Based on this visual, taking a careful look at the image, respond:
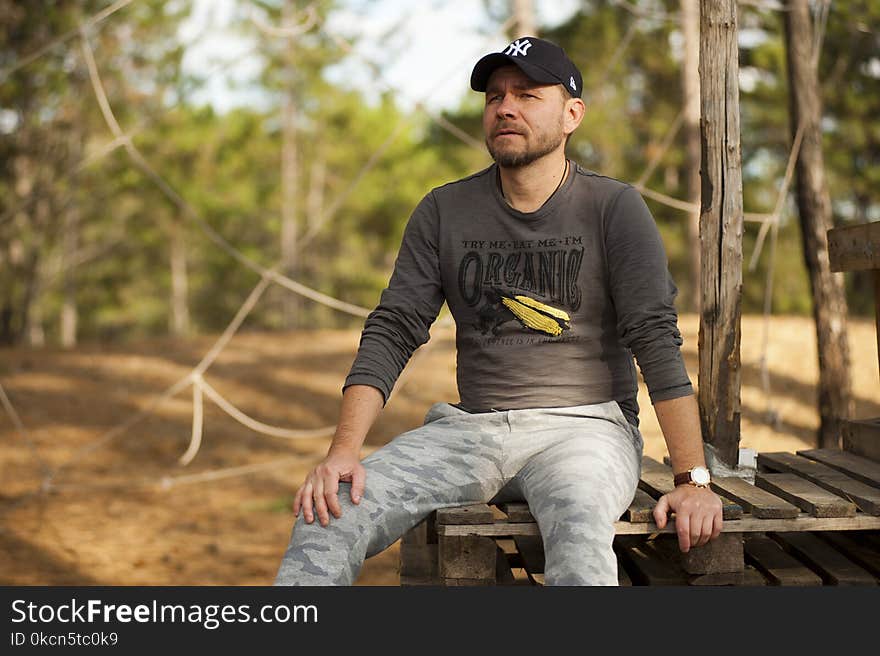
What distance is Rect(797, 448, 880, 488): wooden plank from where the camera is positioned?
2.63 m

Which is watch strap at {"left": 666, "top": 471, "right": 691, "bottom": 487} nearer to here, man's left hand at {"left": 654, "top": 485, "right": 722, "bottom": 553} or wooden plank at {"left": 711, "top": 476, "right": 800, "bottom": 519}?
man's left hand at {"left": 654, "top": 485, "right": 722, "bottom": 553}

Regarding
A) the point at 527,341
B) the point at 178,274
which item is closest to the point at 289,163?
the point at 178,274

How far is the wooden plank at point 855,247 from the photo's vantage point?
2766 millimetres

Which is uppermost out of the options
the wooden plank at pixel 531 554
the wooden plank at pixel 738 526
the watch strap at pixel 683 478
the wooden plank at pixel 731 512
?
the watch strap at pixel 683 478

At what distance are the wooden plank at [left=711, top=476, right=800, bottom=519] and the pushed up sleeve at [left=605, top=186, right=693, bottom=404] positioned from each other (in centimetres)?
33

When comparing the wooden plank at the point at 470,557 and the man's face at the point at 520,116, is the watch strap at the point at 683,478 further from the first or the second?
the man's face at the point at 520,116

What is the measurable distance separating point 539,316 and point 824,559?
95 cm

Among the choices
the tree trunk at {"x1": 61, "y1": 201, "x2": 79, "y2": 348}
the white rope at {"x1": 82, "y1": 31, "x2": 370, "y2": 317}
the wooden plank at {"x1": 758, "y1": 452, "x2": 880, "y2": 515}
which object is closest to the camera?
the wooden plank at {"x1": 758, "y1": 452, "x2": 880, "y2": 515}

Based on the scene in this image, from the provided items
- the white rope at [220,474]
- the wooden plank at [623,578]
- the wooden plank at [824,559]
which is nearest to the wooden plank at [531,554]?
the wooden plank at [623,578]

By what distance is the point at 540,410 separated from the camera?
233cm

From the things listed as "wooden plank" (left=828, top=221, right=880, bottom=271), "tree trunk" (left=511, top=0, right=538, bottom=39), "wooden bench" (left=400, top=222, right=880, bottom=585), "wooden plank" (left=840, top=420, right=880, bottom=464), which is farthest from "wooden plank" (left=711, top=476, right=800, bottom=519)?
"tree trunk" (left=511, top=0, right=538, bottom=39)

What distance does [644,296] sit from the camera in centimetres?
226

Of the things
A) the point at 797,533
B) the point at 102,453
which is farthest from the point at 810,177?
the point at 102,453

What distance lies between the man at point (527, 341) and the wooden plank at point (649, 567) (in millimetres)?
267
